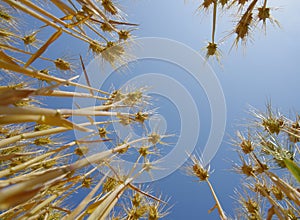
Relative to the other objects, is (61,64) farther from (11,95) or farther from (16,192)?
(16,192)

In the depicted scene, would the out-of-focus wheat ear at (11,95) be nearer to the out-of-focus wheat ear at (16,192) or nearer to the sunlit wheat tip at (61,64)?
Answer: the out-of-focus wheat ear at (16,192)

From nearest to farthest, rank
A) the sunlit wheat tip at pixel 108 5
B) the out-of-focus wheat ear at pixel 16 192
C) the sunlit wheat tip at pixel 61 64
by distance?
the out-of-focus wheat ear at pixel 16 192 → the sunlit wheat tip at pixel 108 5 → the sunlit wheat tip at pixel 61 64

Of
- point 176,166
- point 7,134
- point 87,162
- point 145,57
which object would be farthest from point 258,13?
point 7,134

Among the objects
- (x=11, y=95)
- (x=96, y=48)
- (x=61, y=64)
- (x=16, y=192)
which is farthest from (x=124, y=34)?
(x=16, y=192)

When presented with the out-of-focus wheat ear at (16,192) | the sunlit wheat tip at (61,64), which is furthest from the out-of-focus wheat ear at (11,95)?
the sunlit wheat tip at (61,64)

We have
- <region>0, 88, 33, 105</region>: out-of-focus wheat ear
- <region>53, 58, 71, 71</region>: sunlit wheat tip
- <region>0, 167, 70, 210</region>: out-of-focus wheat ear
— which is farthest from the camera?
<region>53, 58, 71, 71</region>: sunlit wheat tip

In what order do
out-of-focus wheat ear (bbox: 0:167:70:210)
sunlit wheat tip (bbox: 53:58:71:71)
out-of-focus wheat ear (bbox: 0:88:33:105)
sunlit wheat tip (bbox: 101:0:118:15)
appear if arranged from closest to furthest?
out-of-focus wheat ear (bbox: 0:167:70:210) < out-of-focus wheat ear (bbox: 0:88:33:105) < sunlit wheat tip (bbox: 101:0:118:15) < sunlit wheat tip (bbox: 53:58:71:71)

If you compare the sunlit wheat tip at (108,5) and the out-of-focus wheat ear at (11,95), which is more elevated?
the sunlit wheat tip at (108,5)

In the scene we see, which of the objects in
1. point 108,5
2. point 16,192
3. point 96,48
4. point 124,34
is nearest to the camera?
point 16,192

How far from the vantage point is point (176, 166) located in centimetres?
201

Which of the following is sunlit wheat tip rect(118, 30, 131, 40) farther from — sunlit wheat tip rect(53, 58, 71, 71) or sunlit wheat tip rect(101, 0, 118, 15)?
sunlit wheat tip rect(53, 58, 71, 71)

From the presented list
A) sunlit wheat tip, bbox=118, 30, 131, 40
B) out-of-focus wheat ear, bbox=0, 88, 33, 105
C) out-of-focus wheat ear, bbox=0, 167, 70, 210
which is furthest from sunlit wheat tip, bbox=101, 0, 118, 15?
out-of-focus wheat ear, bbox=0, 167, 70, 210

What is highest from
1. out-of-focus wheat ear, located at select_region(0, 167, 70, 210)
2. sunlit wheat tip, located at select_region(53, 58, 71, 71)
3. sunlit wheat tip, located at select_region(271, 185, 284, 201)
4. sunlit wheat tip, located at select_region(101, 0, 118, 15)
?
sunlit wheat tip, located at select_region(101, 0, 118, 15)

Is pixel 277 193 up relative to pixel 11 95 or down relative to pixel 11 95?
down
